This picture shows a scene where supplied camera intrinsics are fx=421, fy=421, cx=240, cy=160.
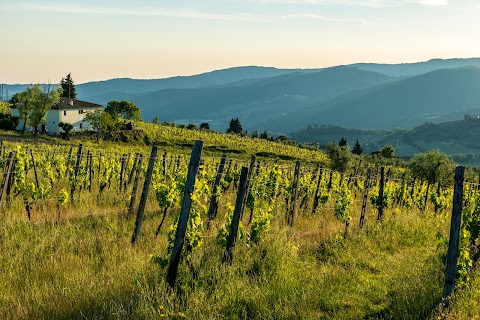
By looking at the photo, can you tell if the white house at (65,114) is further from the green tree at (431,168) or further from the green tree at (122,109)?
the green tree at (431,168)

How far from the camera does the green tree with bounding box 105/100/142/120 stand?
2921 inches

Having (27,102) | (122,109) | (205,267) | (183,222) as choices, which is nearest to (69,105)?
(122,109)

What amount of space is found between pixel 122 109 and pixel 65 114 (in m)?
9.53

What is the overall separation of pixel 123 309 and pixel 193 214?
1.91m

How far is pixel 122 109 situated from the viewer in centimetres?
7481

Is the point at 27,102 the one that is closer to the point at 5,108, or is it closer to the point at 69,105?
the point at 5,108

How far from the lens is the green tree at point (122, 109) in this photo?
7419 cm

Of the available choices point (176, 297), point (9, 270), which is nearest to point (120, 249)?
point (9, 270)

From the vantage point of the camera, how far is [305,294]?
6617 mm

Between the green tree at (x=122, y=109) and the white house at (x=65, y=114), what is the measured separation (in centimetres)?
449

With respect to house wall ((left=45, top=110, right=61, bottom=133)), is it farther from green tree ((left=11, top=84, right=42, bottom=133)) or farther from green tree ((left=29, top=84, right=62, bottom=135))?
green tree ((left=29, top=84, right=62, bottom=135))

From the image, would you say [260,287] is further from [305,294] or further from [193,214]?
[193,214]

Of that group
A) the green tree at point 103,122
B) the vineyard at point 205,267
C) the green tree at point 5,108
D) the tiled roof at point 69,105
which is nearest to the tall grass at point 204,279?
the vineyard at point 205,267

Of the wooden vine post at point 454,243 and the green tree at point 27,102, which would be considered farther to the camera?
the green tree at point 27,102
